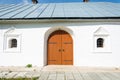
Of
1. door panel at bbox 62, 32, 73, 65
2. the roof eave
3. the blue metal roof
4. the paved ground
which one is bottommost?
the paved ground

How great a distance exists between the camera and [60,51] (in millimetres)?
10625

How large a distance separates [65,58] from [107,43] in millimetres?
3208

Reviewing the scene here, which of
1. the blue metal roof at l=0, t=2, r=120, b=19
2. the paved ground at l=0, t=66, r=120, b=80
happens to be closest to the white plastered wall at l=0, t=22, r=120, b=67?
the blue metal roof at l=0, t=2, r=120, b=19

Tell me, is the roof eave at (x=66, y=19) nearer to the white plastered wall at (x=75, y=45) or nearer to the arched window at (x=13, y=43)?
the white plastered wall at (x=75, y=45)

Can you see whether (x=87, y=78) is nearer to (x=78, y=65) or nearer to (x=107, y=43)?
(x=78, y=65)

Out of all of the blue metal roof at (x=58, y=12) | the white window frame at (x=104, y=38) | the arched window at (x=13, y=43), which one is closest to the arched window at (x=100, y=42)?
the white window frame at (x=104, y=38)

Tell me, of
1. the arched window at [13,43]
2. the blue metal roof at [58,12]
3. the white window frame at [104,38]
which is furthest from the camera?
the arched window at [13,43]

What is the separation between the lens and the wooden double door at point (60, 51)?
10.6 meters

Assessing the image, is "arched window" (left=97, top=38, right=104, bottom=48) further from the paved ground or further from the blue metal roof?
the paved ground

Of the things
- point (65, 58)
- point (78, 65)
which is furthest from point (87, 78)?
point (65, 58)

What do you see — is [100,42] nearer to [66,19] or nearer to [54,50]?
[66,19]

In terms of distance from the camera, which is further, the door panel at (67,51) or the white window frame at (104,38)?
the door panel at (67,51)

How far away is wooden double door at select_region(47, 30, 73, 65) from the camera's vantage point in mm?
10578

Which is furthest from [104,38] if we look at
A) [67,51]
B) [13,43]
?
[13,43]
